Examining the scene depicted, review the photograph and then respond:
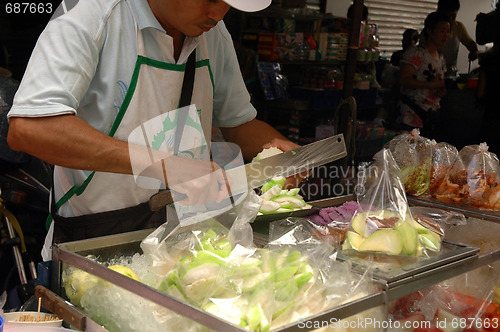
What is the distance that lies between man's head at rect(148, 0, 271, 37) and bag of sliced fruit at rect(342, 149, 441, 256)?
69cm

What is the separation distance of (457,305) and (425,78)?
4034 millimetres

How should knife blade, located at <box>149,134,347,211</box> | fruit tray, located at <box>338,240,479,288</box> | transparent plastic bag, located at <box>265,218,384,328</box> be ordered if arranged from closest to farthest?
transparent plastic bag, located at <box>265,218,384,328</box> < fruit tray, located at <box>338,240,479,288</box> < knife blade, located at <box>149,134,347,211</box>

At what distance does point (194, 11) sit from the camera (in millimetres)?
1811

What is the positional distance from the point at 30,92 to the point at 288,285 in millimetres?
932

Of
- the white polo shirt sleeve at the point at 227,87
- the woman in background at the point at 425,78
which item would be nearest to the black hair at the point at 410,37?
the woman in background at the point at 425,78

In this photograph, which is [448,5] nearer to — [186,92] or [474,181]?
[474,181]

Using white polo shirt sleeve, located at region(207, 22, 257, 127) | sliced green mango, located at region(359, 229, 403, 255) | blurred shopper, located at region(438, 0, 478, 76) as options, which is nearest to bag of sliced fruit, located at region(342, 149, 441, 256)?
sliced green mango, located at region(359, 229, 403, 255)

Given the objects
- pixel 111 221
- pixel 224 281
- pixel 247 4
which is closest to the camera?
pixel 224 281

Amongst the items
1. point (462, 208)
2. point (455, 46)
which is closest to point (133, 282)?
point (462, 208)

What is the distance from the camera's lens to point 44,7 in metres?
3.62

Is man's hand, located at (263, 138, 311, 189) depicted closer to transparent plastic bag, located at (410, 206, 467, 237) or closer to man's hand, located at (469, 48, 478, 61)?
transparent plastic bag, located at (410, 206, 467, 237)

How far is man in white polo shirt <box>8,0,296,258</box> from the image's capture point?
162cm

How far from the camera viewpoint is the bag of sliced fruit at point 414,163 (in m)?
2.55

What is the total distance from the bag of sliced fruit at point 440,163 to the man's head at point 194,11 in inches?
48.8
